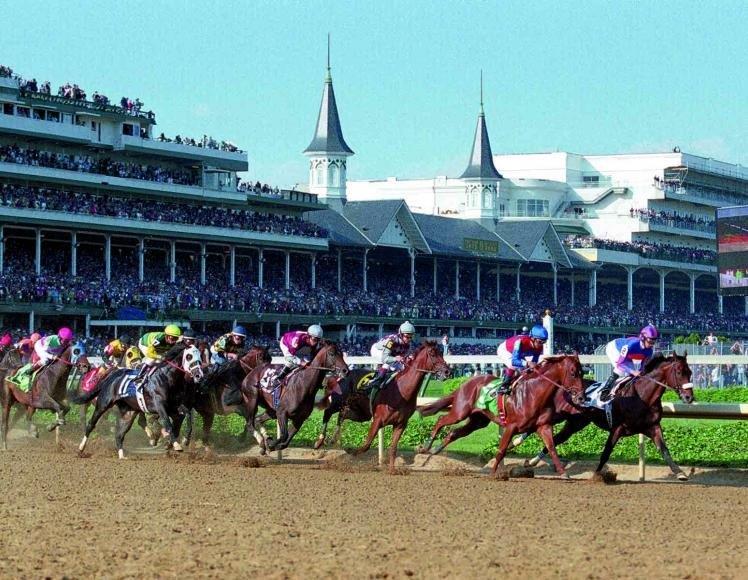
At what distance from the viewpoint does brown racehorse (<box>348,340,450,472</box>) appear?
688 inches

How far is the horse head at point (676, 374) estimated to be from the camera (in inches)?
627

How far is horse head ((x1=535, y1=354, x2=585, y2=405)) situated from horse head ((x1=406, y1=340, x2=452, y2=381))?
129 cm

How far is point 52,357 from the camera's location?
21344 millimetres

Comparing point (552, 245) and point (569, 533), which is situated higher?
point (552, 245)

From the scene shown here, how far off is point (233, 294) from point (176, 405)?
98.5 feet

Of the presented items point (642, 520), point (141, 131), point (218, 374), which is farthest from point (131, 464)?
point (141, 131)

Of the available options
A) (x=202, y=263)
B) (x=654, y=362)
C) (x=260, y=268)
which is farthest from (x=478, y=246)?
(x=654, y=362)

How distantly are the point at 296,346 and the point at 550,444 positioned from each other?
4.04 m

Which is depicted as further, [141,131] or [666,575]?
[141,131]

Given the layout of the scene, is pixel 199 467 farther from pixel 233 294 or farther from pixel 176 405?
pixel 233 294

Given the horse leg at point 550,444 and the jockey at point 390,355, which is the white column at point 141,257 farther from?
the horse leg at point 550,444

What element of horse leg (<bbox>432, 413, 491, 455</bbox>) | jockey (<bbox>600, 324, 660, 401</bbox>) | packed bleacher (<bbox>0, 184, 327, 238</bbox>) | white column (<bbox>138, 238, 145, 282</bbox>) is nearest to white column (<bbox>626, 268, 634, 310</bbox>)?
packed bleacher (<bbox>0, 184, 327, 238</bbox>)

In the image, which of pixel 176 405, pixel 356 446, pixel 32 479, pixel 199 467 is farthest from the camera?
pixel 356 446

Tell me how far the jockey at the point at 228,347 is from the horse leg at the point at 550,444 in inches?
219
